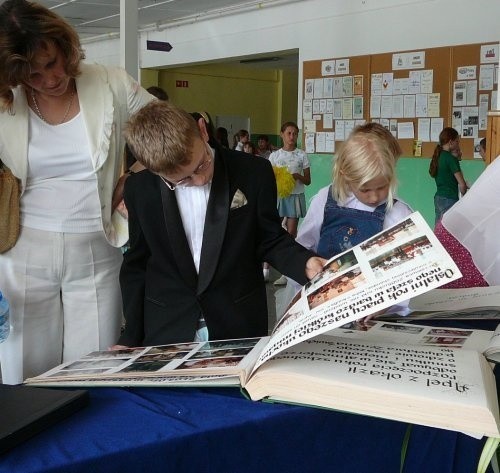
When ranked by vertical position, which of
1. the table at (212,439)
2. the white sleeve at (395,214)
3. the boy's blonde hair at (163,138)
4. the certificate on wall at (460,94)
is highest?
the certificate on wall at (460,94)

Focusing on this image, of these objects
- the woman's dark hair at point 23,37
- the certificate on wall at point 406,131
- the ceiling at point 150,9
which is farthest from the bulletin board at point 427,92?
the woman's dark hair at point 23,37

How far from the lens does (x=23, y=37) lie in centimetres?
164

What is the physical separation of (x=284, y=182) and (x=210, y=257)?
5.27m

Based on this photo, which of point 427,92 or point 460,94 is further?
point 427,92

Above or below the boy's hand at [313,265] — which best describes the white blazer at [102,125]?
above

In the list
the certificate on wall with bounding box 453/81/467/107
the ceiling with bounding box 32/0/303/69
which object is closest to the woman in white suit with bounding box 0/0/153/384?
the certificate on wall with bounding box 453/81/467/107

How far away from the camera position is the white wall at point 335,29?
7496 millimetres

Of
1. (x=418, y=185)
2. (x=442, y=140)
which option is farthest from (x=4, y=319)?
(x=418, y=185)

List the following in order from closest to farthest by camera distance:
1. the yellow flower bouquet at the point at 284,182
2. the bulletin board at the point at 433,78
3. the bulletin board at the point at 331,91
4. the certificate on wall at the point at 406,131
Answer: the yellow flower bouquet at the point at 284,182 < the bulletin board at the point at 433,78 < the certificate on wall at the point at 406,131 < the bulletin board at the point at 331,91

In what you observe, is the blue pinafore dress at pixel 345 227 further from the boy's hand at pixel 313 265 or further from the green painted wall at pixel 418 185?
the green painted wall at pixel 418 185

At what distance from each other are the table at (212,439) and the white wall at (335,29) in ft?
22.3

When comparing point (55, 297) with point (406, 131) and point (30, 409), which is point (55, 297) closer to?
point (30, 409)

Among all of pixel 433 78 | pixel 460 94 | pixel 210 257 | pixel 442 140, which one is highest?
pixel 433 78

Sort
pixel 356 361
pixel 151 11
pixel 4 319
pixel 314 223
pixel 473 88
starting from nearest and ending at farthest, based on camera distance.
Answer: pixel 356 361
pixel 4 319
pixel 314 223
pixel 473 88
pixel 151 11
